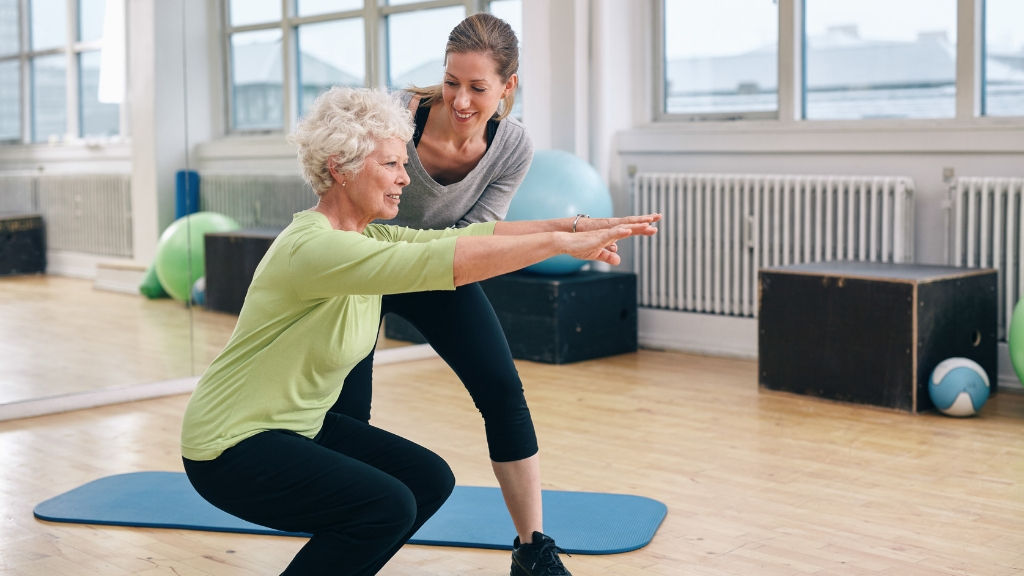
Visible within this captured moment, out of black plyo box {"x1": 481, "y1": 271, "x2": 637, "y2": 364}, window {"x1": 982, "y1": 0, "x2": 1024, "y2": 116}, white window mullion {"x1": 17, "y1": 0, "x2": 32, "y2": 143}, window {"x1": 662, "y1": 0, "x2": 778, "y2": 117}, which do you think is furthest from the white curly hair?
window {"x1": 662, "y1": 0, "x2": 778, "y2": 117}

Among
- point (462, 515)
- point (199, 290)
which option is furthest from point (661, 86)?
point (462, 515)

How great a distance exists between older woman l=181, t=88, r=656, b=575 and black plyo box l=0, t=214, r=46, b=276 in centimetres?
245

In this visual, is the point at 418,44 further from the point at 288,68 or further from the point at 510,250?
the point at 510,250

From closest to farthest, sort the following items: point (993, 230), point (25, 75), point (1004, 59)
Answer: point (25, 75) < point (993, 230) < point (1004, 59)

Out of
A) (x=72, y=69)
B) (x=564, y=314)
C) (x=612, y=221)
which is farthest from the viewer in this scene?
(x=564, y=314)

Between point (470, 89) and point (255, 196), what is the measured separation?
245 centimetres

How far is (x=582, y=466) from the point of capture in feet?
10.3

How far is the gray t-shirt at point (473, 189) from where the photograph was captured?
229cm

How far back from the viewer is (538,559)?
7.04 feet

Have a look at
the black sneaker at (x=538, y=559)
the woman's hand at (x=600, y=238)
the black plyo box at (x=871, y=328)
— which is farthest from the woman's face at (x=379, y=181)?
the black plyo box at (x=871, y=328)

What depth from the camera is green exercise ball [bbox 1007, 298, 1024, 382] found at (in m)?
3.63

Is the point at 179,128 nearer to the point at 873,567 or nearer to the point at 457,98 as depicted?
the point at 457,98

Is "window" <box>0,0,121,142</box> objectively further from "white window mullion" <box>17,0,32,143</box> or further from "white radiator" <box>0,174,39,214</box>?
"white radiator" <box>0,174,39,214</box>

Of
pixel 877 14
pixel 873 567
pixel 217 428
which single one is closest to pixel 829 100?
pixel 877 14
